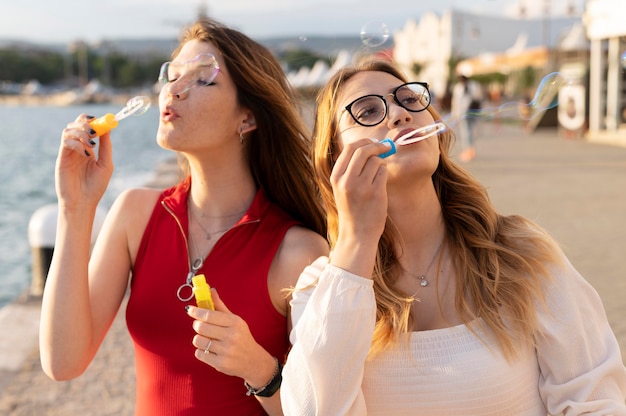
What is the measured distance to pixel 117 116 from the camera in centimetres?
257

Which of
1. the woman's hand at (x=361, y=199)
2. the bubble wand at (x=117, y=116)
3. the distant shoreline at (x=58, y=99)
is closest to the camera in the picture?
the woman's hand at (x=361, y=199)

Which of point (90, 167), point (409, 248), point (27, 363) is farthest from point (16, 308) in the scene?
point (409, 248)

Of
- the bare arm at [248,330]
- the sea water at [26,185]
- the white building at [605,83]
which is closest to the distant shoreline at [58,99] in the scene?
the sea water at [26,185]

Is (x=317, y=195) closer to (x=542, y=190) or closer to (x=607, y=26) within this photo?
(x=542, y=190)

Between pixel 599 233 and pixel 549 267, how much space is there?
22.2 feet

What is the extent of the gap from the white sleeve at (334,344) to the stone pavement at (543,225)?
1.11m

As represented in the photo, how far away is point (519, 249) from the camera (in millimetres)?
2174

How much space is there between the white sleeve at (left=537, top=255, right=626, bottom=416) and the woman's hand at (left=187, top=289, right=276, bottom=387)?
0.81 m

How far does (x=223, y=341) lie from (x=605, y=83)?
21865 millimetres

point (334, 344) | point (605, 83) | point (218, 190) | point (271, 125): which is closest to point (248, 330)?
point (334, 344)

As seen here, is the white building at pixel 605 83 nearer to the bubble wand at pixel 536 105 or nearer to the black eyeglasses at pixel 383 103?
the bubble wand at pixel 536 105

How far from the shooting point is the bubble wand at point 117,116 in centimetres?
240

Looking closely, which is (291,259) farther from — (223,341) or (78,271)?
(78,271)

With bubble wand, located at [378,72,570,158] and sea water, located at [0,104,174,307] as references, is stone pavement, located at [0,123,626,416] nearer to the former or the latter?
bubble wand, located at [378,72,570,158]
